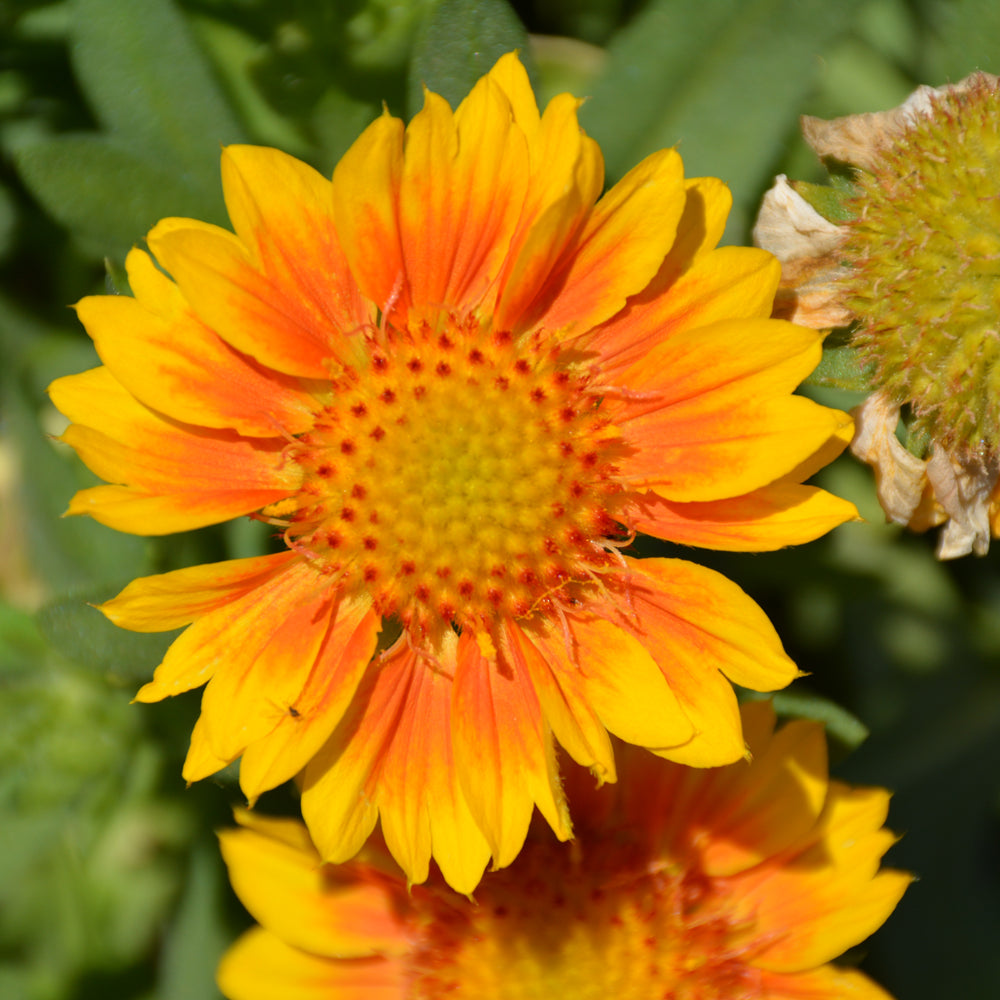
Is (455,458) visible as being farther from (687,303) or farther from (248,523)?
(248,523)

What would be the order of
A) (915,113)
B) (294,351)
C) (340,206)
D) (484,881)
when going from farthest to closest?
(484,881) < (915,113) < (294,351) < (340,206)

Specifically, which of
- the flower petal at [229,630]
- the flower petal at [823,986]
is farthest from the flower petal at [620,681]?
the flower petal at [823,986]

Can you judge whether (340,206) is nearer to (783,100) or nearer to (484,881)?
(783,100)

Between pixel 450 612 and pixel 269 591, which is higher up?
pixel 269 591

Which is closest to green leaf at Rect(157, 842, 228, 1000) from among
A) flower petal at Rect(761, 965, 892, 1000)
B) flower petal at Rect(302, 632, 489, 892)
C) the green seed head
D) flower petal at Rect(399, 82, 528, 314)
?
flower petal at Rect(302, 632, 489, 892)

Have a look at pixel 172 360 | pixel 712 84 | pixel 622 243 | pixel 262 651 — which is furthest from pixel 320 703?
pixel 712 84

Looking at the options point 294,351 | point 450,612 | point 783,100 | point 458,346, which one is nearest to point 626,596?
point 450,612

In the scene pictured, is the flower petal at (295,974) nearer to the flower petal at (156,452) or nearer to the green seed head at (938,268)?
the flower petal at (156,452)

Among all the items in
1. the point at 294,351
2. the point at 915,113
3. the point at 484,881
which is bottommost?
the point at 484,881
